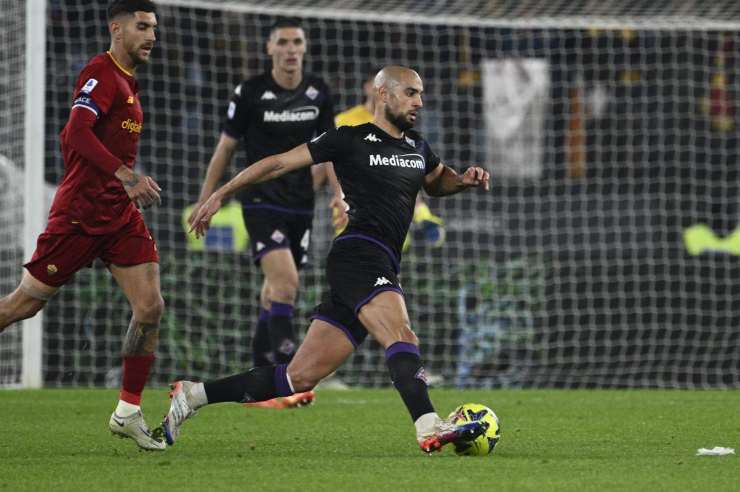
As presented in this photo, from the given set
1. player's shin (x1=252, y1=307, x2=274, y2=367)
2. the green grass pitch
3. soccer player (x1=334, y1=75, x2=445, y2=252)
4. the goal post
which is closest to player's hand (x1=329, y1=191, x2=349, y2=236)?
soccer player (x1=334, y1=75, x2=445, y2=252)

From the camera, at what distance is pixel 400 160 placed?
6.40 m

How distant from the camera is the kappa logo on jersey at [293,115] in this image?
358 inches

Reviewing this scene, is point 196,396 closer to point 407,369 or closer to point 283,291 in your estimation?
point 407,369

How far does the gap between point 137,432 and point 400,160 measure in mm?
1676

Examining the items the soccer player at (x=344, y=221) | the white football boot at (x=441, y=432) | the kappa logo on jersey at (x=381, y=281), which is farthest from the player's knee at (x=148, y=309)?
the soccer player at (x=344, y=221)

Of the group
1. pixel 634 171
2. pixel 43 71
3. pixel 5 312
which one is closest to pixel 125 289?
pixel 5 312

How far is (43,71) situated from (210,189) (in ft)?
8.88

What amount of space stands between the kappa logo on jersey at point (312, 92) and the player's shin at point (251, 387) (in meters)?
3.20

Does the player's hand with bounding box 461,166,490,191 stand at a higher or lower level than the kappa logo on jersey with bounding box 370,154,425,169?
lower

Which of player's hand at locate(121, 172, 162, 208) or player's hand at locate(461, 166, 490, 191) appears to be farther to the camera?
player's hand at locate(461, 166, 490, 191)

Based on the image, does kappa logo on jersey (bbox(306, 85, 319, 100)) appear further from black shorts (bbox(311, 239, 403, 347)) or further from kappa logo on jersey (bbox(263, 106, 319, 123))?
black shorts (bbox(311, 239, 403, 347))

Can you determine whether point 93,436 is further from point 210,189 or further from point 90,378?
point 90,378

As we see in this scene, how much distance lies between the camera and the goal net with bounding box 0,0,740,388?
11922 mm

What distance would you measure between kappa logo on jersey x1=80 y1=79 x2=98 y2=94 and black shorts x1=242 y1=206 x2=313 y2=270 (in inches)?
107
